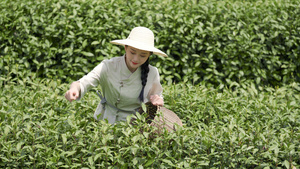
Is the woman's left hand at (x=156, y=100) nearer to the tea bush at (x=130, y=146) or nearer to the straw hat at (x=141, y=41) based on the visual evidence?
the tea bush at (x=130, y=146)

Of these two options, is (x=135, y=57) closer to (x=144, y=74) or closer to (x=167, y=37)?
(x=144, y=74)

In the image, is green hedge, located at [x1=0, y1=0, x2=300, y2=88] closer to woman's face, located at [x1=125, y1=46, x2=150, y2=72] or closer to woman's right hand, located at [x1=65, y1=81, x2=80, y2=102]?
woman's face, located at [x1=125, y1=46, x2=150, y2=72]

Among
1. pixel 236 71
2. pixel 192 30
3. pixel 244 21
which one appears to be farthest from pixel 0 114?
pixel 244 21

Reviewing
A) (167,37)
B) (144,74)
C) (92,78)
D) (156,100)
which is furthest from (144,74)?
(167,37)

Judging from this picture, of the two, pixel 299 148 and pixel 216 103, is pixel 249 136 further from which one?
pixel 216 103

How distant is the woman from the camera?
2896 mm

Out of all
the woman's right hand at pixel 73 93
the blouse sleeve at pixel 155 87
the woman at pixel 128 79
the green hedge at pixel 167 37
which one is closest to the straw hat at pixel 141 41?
the woman at pixel 128 79

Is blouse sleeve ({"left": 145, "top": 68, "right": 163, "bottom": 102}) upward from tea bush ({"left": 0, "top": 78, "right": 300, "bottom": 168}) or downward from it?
upward

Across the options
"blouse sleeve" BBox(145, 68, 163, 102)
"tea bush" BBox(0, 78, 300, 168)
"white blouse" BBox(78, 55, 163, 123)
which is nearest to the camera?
"tea bush" BBox(0, 78, 300, 168)

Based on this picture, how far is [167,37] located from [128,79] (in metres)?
2.11

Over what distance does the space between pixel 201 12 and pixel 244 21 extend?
62cm

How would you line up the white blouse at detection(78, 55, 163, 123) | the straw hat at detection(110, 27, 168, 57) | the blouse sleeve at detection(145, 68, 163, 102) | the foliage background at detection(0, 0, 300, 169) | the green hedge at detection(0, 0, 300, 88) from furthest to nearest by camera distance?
the green hedge at detection(0, 0, 300, 88), the foliage background at detection(0, 0, 300, 169), the blouse sleeve at detection(145, 68, 163, 102), the white blouse at detection(78, 55, 163, 123), the straw hat at detection(110, 27, 168, 57)

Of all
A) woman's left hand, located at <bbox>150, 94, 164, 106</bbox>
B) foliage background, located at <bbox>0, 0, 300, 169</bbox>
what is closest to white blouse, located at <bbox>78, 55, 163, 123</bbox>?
woman's left hand, located at <bbox>150, 94, 164, 106</bbox>

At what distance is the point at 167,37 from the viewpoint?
500 cm
